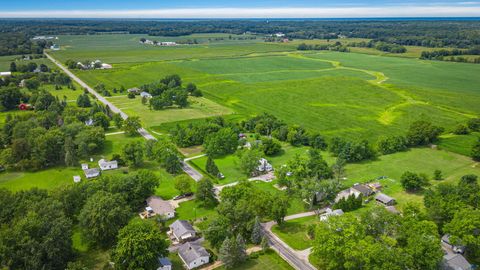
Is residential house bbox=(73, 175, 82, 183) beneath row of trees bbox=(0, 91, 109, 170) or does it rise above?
beneath

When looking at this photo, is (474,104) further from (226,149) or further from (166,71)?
(166,71)

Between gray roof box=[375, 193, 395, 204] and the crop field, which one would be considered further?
the crop field

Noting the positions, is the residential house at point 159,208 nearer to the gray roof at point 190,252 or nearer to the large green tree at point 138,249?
the gray roof at point 190,252

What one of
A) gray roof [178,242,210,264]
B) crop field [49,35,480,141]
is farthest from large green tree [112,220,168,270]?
crop field [49,35,480,141]

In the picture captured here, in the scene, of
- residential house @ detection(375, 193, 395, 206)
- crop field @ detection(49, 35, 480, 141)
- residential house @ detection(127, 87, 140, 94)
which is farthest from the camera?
residential house @ detection(127, 87, 140, 94)

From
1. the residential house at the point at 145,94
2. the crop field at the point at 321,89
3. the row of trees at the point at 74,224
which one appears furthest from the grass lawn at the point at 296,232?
the residential house at the point at 145,94

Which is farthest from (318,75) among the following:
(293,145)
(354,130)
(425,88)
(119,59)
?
(119,59)

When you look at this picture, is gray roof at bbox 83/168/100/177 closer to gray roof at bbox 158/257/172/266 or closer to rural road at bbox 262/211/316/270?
gray roof at bbox 158/257/172/266
